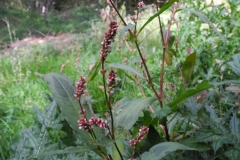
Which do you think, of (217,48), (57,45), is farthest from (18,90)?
(57,45)

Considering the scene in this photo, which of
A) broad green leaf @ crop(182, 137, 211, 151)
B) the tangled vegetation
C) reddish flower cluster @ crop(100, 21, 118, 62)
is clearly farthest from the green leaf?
broad green leaf @ crop(182, 137, 211, 151)

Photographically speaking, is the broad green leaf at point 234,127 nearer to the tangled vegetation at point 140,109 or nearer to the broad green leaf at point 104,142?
the tangled vegetation at point 140,109

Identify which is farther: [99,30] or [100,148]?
[99,30]

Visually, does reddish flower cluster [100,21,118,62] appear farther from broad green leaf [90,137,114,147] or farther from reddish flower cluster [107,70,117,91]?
broad green leaf [90,137,114,147]

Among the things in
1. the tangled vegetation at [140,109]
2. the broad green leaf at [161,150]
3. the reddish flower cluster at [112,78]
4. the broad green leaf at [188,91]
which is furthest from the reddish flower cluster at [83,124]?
the broad green leaf at [188,91]

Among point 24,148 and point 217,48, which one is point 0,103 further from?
point 217,48

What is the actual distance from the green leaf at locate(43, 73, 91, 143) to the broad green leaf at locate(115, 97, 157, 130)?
0.13 metres

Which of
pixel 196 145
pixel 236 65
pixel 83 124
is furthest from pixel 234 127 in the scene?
pixel 83 124

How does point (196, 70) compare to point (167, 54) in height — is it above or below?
below

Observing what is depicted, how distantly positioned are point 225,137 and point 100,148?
15.3 inches

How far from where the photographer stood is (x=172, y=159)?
100 centimetres

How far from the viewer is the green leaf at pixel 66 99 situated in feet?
2.86

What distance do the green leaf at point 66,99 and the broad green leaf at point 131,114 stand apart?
132 mm

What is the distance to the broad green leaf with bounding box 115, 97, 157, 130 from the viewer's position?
932 millimetres
